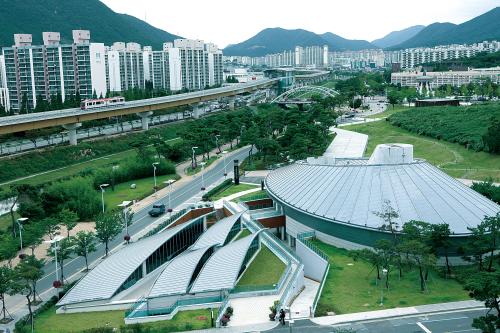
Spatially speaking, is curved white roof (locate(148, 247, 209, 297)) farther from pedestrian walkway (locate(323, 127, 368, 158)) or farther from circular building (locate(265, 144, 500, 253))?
pedestrian walkway (locate(323, 127, 368, 158))

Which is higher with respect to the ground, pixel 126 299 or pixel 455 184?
pixel 455 184

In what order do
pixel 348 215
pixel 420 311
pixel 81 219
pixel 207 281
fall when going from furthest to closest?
pixel 81 219, pixel 348 215, pixel 207 281, pixel 420 311

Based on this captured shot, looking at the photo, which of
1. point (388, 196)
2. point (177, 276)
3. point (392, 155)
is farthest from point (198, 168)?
point (177, 276)

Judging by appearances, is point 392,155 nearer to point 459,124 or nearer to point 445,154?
point 445,154

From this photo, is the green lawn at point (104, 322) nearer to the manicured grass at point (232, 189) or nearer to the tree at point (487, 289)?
the tree at point (487, 289)

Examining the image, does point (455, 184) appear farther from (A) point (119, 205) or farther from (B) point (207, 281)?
(A) point (119, 205)

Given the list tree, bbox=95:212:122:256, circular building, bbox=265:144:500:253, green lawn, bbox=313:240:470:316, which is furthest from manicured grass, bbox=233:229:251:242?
tree, bbox=95:212:122:256

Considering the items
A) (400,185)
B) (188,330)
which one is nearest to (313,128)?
(400,185)
